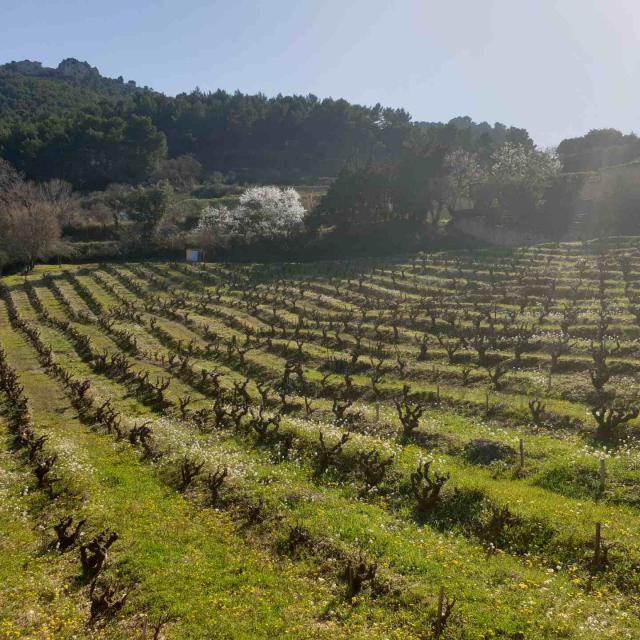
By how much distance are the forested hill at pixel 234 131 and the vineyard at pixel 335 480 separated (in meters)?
92.2

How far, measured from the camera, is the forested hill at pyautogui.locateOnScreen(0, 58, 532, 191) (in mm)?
127875

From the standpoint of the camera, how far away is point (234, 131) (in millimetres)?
157625

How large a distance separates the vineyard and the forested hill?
9216cm

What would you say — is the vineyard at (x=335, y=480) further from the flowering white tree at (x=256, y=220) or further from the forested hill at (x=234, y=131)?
the forested hill at (x=234, y=131)

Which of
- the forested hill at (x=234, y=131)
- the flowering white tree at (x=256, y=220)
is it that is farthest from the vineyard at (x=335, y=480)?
the forested hill at (x=234, y=131)

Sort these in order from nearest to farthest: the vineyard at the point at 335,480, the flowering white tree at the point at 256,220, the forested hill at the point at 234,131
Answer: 1. the vineyard at the point at 335,480
2. the flowering white tree at the point at 256,220
3. the forested hill at the point at 234,131

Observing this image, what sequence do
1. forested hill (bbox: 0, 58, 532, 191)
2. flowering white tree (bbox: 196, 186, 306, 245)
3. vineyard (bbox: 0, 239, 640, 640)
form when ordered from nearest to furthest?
vineyard (bbox: 0, 239, 640, 640), flowering white tree (bbox: 196, 186, 306, 245), forested hill (bbox: 0, 58, 532, 191)

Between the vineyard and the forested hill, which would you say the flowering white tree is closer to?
the forested hill

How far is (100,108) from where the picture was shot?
144375 mm

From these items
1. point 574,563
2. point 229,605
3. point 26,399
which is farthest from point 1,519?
point 574,563

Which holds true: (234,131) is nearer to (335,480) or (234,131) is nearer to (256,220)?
(256,220)

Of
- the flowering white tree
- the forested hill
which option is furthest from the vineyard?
the forested hill

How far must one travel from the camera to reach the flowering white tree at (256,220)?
312ft

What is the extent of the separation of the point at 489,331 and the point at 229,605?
31600 millimetres
